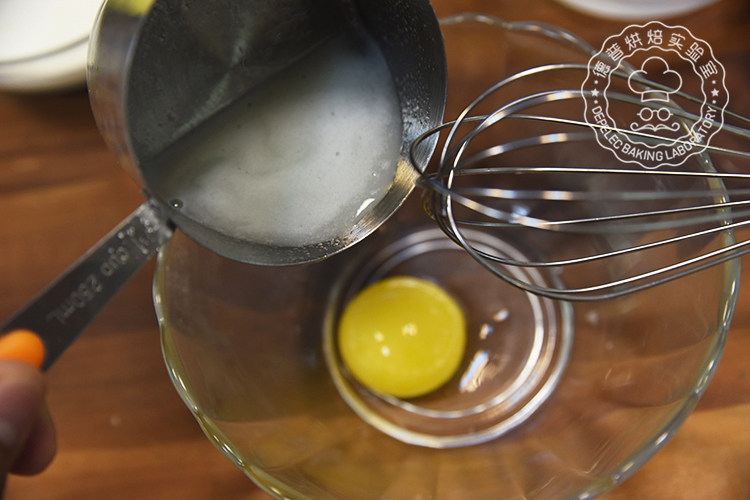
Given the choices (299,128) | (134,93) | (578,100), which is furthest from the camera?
(578,100)

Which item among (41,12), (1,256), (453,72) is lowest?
(1,256)

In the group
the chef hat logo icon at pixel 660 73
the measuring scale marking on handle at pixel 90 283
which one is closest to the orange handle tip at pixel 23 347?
the measuring scale marking on handle at pixel 90 283

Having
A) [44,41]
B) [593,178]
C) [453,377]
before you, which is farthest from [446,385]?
[44,41]

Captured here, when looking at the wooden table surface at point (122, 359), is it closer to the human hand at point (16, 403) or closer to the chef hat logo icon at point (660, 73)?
the chef hat logo icon at point (660, 73)

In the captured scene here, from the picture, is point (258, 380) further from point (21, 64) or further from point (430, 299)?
point (21, 64)

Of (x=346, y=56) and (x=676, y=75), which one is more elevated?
(x=346, y=56)

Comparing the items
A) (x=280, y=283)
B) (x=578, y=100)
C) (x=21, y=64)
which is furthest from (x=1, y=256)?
(x=578, y=100)

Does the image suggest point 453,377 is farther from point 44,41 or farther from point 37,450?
point 44,41
